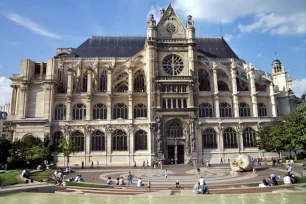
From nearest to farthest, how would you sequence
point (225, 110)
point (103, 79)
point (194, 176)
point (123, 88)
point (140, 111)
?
point (194, 176), point (140, 111), point (225, 110), point (123, 88), point (103, 79)

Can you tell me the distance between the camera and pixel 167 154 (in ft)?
167

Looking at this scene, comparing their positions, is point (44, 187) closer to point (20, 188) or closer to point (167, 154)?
point (20, 188)

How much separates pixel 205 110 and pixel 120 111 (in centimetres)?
1734

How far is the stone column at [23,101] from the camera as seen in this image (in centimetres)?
5162

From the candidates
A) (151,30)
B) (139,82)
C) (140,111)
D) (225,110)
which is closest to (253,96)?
(225,110)

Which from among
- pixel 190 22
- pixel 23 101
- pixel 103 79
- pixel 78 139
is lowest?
pixel 78 139

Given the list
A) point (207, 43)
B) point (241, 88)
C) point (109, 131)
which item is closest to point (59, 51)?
point (109, 131)

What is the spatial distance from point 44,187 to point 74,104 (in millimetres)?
33858

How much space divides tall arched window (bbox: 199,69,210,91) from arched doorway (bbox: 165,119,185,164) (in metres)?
11.7

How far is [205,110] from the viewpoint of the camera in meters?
54.3

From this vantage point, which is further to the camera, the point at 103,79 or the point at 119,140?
the point at 103,79

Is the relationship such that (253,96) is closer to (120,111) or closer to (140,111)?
(140,111)

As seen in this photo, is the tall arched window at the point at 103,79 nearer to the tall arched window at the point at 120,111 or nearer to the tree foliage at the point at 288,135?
the tall arched window at the point at 120,111

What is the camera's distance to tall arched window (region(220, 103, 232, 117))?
54.8 metres
